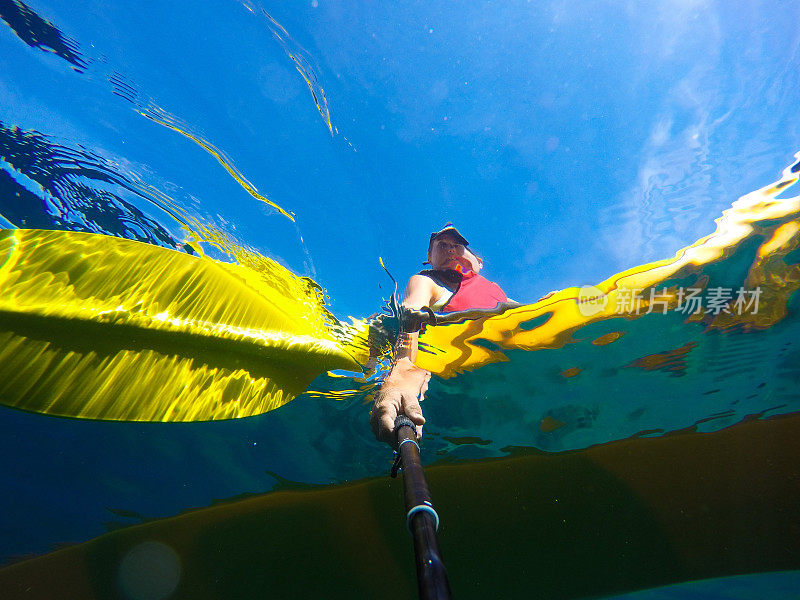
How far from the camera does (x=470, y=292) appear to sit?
3.78m

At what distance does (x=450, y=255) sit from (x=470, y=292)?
641 mm

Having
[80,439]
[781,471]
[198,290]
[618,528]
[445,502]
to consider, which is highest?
[781,471]

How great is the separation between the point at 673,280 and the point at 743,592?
22.9 ft

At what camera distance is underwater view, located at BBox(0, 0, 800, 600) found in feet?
6.98

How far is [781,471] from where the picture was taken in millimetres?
5051

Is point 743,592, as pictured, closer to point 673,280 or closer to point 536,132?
point 673,280

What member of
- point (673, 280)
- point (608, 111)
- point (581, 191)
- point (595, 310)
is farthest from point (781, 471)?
point (608, 111)

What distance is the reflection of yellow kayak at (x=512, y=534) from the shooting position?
5.45m
